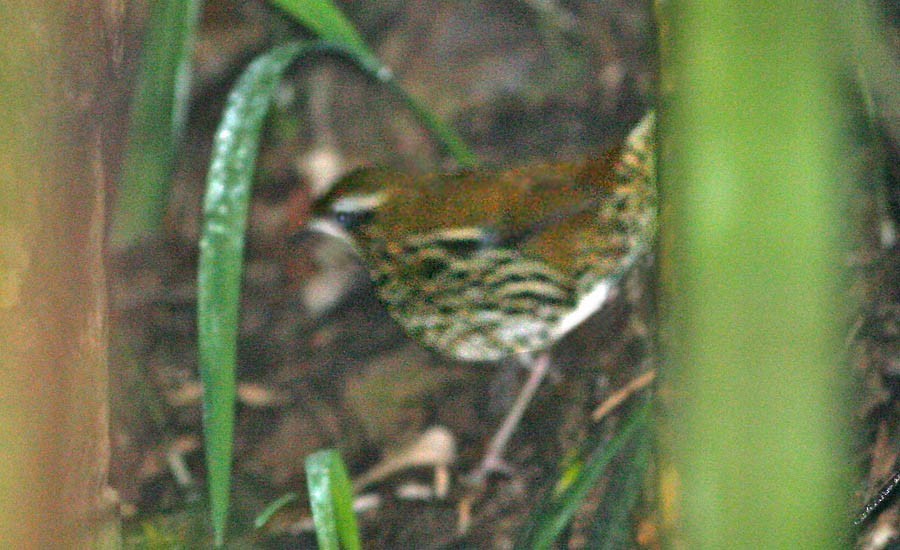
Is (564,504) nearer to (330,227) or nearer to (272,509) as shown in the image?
(272,509)

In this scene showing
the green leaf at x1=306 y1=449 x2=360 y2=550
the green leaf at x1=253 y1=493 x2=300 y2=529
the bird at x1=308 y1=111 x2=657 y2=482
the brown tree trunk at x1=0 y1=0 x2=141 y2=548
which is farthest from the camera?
the bird at x1=308 y1=111 x2=657 y2=482

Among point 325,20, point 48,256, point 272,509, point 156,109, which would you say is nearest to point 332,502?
point 272,509

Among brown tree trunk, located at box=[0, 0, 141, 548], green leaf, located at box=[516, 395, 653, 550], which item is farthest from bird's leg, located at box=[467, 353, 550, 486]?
brown tree trunk, located at box=[0, 0, 141, 548]

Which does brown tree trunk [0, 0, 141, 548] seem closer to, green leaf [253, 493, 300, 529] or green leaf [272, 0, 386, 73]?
green leaf [253, 493, 300, 529]

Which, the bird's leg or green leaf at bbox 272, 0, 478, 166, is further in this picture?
the bird's leg

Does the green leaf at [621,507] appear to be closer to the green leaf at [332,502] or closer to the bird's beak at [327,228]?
the green leaf at [332,502]

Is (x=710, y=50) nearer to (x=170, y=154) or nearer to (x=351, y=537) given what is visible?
(x=351, y=537)
